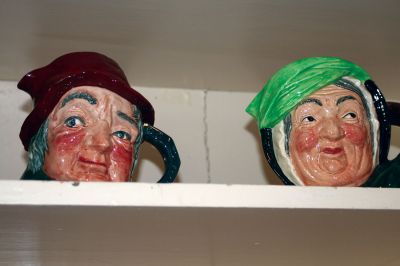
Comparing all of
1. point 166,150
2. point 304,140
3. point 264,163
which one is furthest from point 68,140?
point 264,163

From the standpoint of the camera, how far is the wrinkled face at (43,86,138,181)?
2.78 ft

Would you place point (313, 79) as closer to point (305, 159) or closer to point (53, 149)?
point (305, 159)

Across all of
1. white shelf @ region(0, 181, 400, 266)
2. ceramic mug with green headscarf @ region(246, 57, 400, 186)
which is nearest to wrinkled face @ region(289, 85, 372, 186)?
ceramic mug with green headscarf @ region(246, 57, 400, 186)

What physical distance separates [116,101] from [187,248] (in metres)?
0.23

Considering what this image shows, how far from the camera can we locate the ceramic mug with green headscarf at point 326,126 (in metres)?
0.89

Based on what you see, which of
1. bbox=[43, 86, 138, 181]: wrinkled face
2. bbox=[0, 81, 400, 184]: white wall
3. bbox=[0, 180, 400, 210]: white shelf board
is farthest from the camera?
bbox=[0, 81, 400, 184]: white wall

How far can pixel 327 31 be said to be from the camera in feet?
3.55

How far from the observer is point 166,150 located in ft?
3.04

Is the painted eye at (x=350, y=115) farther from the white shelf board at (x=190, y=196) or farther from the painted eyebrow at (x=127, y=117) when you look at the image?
the painted eyebrow at (x=127, y=117)

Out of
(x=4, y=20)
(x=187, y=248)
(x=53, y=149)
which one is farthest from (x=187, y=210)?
(x=4, y=20)

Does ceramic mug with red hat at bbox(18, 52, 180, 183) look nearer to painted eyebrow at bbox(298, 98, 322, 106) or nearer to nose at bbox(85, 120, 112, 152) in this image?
nose at bbox(85, 120, 112, 152)

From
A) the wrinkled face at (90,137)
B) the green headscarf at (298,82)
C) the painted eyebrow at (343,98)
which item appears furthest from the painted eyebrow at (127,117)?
the painted eyebrow at (343,98)

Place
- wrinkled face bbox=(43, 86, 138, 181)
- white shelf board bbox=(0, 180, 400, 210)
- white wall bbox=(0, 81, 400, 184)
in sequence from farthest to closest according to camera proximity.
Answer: white wall bbox=(0, 81, 400, 184) → wrinkled face bbox=(43, 86, 138, 181) → white shelf board bbox=(0, 180, 400, 210)

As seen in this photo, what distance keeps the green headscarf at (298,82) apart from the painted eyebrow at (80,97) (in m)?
0.24
